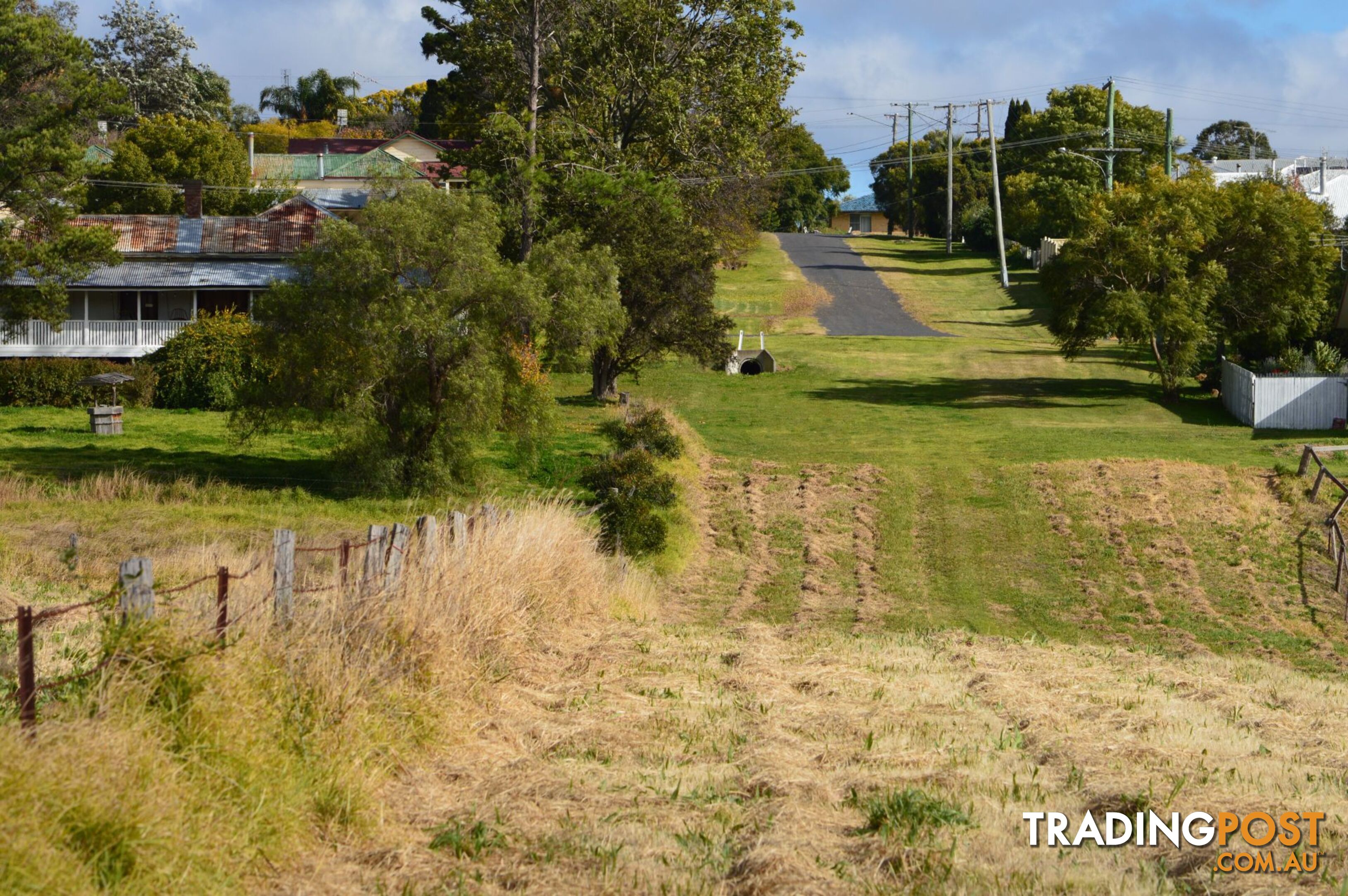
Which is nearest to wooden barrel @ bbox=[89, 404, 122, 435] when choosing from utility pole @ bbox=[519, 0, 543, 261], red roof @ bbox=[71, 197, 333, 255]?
utility pole @ bbox=[519, 0, 543, 261]

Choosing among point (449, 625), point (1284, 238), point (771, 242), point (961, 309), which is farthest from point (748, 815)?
point (771, 242)

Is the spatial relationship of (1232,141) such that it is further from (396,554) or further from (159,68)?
(396,554)

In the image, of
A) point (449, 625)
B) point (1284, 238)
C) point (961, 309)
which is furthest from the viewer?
point (961, 309)

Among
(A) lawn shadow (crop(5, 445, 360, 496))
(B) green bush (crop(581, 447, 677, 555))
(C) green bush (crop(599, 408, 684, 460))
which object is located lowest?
(B) green bush (crop(581, 447, 677, 555))

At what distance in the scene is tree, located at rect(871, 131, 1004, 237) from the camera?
11125 centimetres

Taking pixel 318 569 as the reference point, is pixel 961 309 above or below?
above

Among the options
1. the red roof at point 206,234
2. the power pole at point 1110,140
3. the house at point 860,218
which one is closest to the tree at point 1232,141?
the house at point 860,218

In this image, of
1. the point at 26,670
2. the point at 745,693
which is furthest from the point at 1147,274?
the point at 26,670

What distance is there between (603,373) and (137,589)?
34.1 m

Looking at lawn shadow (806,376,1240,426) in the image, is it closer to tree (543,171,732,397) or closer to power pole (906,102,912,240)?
tree (543,171,732,397)

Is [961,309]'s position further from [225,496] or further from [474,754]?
[474,754]

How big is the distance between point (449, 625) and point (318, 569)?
7.65 metres

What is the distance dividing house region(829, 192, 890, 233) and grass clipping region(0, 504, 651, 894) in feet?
475

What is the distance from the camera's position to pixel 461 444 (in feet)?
90.8
